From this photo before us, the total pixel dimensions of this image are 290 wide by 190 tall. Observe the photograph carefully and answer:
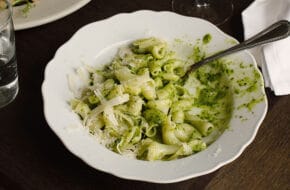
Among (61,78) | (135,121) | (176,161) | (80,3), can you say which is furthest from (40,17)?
(176,161)

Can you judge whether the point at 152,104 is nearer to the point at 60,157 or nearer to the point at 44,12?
the point at 60,157

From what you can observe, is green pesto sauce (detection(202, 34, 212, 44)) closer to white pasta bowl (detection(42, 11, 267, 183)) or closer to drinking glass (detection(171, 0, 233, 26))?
white pasta bowl (detection(42, 11, 267, 183))

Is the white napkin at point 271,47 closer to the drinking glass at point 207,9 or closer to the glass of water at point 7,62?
the drinking glass at point 207,9

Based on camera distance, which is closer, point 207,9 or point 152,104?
point 152,104

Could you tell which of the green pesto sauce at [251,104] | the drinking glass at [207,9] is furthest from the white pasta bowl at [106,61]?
the drinking glass at [207,9]

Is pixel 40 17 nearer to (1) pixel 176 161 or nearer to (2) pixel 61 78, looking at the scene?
(2) pixel 61 78

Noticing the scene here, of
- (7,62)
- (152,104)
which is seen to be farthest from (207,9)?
(7,62)
